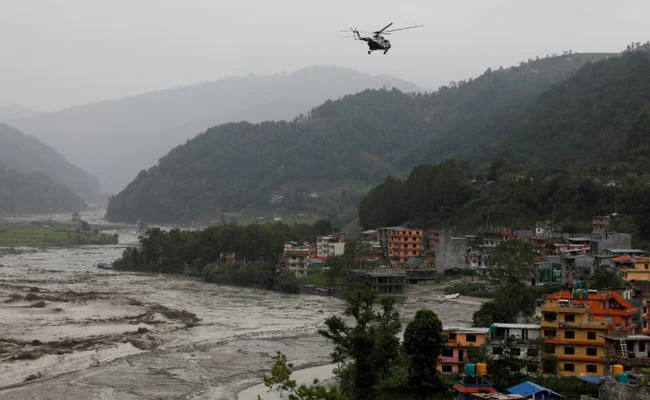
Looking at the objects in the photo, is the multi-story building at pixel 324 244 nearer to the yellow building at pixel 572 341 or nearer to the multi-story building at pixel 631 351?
the yellow building at pixel 572 341

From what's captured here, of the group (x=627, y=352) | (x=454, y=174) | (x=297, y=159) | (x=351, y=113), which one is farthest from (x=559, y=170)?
(x=351, y=113)

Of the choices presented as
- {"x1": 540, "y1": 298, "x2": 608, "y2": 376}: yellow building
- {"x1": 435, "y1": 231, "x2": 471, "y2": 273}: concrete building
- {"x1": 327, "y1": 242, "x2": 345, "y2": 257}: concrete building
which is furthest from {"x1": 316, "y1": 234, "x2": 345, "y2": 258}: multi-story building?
{"x1": 540, "y1": 298, "x2": 608, "y2": 376}: yellow building

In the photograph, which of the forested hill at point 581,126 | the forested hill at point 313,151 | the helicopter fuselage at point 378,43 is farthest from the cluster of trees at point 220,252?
the forested hill at point 313,151

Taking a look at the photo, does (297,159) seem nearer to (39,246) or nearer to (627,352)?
(39,246)

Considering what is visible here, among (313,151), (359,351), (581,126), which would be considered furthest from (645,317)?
(313,151)

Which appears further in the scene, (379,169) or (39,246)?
(379,169)

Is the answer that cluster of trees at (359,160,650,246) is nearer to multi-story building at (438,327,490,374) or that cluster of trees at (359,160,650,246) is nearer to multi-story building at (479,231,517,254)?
multi-story building at (479,231,517,254)

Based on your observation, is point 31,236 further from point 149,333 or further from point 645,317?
point 645,317
